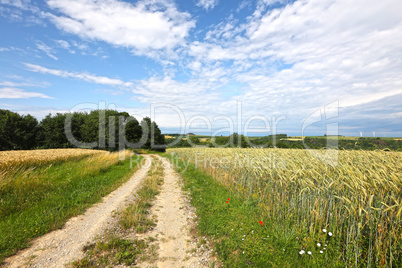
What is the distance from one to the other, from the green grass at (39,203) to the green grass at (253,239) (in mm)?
Result: 5270

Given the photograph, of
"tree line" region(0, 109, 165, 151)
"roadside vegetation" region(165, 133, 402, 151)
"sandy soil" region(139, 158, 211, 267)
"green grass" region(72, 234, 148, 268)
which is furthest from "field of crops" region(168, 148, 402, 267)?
"tree line" region(0, 109, 165, 151)

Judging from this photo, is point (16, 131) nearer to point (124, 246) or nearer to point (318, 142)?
point (124, 246)

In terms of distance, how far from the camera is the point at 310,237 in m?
4.62

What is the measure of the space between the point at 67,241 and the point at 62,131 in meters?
44.9

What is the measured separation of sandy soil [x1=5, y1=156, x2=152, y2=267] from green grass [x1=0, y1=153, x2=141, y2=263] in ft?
0.97

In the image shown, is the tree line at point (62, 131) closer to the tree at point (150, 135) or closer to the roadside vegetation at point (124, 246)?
the tree at point (150, 135)

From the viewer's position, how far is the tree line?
31712mm

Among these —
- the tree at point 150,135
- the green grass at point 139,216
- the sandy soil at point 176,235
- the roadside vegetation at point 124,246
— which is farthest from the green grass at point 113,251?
the tree at point 150,135

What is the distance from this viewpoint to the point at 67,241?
498 cm

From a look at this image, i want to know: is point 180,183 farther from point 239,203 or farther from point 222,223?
point 222,223

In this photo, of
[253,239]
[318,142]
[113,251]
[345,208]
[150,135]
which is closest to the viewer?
[113,251]

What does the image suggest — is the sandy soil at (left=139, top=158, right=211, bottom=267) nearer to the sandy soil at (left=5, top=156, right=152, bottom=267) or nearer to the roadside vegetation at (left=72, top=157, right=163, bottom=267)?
the roadside vegetation at (left=72, top=157, right=163, bottom=267)

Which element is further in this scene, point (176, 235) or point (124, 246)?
point (176, 235)

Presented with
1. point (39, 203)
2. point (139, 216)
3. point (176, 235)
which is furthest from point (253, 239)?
point (39, 203)
